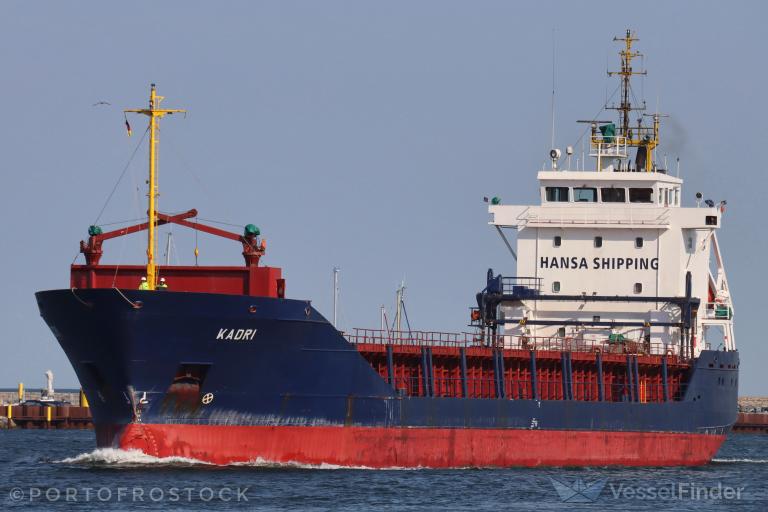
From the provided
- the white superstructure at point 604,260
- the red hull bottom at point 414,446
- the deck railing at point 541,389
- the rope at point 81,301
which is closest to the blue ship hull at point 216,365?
the rope at point 81,301

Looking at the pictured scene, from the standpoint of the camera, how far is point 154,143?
39.8m

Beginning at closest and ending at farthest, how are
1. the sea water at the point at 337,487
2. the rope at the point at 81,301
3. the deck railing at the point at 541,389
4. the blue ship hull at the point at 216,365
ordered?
the sea water at the point at 337,487, the blue ship hull at the point at 216,365, the rope at the point at 81,301, the deck railing at the point at 541,389

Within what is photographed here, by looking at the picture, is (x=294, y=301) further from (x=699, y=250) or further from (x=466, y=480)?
(x=699, y=250)

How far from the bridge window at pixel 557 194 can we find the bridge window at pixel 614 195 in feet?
3.50

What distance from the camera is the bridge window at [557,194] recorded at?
5053 centimetres

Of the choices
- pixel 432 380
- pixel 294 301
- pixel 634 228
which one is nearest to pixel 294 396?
pixel 294 301

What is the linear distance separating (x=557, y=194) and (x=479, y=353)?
7.41 metres

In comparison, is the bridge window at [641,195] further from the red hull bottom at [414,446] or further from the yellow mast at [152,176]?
the yellow mast at [152,176]

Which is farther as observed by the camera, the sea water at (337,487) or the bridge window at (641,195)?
the bridge window at (641,195)

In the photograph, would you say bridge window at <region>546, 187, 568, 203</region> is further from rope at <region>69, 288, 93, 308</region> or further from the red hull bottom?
rope at <region>69, 288, 93, 308</region>

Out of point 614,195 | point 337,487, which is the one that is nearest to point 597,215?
point 614,195

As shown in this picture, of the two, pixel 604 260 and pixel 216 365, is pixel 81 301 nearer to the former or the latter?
pixel 216 365

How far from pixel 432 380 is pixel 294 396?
5078mm

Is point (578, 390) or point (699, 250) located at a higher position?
point (699, 250)
